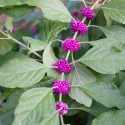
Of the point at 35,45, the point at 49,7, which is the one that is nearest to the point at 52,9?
the point at 49,7

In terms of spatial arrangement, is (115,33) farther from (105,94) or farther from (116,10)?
(105,94)

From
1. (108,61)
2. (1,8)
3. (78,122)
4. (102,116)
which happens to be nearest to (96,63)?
(108,61)

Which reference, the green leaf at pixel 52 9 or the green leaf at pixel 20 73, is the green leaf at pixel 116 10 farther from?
the green leaf at pixel 20 73

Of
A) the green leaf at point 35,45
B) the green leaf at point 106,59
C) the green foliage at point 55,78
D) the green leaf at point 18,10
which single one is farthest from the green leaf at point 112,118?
the green leaf at point 18,10

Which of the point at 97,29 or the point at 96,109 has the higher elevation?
the point at 97,29

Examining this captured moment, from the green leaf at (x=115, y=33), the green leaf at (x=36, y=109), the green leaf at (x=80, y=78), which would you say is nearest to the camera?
the green leaf at (x=36, y=109)

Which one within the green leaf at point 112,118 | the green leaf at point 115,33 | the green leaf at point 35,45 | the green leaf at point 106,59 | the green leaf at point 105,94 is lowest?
the green leaf at point 112,118

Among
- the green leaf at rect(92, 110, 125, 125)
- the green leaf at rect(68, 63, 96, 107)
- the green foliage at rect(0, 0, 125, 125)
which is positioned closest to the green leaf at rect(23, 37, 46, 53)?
the green foliage at rect(0, 0, 125, 125)
